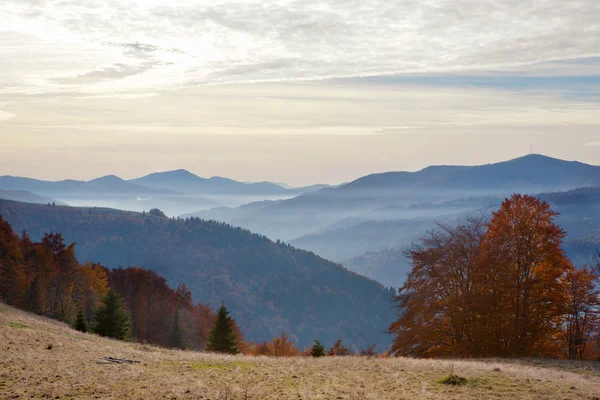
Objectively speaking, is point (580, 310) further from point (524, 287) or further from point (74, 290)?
point (74, 290)

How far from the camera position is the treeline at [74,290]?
64.1 meters

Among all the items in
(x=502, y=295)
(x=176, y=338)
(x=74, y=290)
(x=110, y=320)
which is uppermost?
(x=502, y=295)

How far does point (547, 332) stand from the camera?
118 feet

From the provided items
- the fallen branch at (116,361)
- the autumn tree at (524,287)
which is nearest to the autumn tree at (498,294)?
the autumn tree at (524,287)

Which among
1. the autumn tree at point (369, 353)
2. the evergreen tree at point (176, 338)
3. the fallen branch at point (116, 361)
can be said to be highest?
the fallen branch at point (116, 361)

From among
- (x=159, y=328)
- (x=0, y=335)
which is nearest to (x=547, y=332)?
(x=0, y=335)

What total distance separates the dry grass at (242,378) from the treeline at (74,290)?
33.2 m

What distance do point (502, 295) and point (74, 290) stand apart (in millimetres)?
58400

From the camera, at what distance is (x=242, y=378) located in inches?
798

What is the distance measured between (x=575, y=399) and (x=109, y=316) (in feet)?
127

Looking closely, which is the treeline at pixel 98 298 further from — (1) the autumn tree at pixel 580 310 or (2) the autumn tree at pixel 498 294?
(1) the autumn tree at pixel 580 310

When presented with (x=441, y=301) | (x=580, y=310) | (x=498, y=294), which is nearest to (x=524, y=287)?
(x=498, y=294)

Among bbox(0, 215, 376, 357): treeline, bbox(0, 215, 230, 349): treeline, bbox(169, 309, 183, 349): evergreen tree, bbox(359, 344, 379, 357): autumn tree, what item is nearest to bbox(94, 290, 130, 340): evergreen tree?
bbox(0, 215, 376, 357): treeline

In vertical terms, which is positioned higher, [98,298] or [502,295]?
[502,295]
